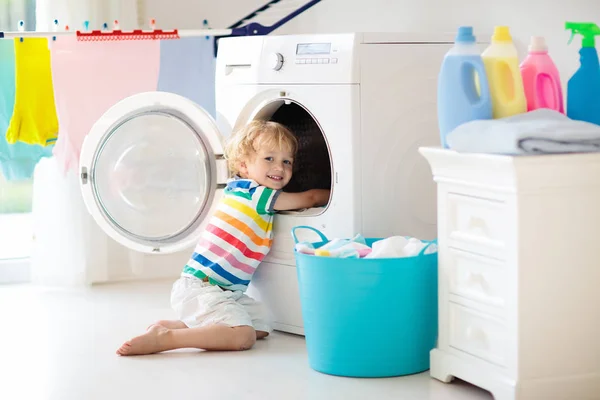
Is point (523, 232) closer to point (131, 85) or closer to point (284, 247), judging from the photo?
point (284, 247)

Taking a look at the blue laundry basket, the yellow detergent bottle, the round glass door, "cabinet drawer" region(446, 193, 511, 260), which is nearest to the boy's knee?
the blue laundry basket

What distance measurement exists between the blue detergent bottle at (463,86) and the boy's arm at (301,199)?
0.70 meters

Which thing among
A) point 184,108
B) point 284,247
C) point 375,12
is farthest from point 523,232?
point 375,12

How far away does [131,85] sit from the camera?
3373 mm

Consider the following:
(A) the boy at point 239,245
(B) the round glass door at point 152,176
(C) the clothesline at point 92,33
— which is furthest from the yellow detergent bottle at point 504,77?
(C) the clothesline at point 92,33

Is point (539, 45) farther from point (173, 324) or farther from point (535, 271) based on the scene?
point (173, 324)

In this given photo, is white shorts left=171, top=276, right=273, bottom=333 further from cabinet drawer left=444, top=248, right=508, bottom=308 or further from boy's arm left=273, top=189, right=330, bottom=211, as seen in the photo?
cabinet drawer left=444, top=248, right=508, bottom=308

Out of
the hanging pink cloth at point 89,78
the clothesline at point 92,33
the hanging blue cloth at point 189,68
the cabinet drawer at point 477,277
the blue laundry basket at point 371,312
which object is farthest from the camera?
the hanging blue cloth at point 189,68

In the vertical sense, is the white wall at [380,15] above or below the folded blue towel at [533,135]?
above

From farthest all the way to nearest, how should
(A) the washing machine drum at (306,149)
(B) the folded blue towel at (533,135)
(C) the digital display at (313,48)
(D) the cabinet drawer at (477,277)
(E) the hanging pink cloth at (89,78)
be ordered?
1. (E) the hanging pink cloth at (89,78)
2. (A) the washing machine drum at (306,149)
3. (C) the digital display at (313,48)
4. (D) the cabinet drawer at (477,277)
5. (B) the folded blue towel at (533,135)

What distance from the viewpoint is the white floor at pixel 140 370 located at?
2234mm

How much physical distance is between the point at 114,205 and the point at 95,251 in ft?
2.40

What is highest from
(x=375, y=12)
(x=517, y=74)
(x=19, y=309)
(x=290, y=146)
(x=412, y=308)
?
(x=375, y=12)

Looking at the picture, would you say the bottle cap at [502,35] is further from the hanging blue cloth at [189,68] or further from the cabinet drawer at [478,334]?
the hanging blue cloth at [189,68]
